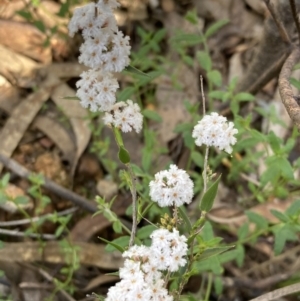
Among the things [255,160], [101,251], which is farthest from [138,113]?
[255,160]

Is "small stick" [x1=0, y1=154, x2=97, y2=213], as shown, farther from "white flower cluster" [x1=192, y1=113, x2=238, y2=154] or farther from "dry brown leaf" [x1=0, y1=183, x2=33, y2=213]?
"white flower cluster" [x1=192, y1=113, x2=238, y2=154]

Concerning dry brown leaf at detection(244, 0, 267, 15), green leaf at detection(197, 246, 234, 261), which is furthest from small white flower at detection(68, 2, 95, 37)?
dry brown leaf at detection(244, 0, 267, 15)

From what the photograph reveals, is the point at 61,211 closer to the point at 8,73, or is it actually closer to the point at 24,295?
the point at 24,295

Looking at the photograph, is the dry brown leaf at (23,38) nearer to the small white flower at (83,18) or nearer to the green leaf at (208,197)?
the small white flower at (83,18)

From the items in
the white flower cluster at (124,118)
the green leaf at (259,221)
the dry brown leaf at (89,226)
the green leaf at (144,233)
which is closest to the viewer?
the white flower cluster at (124,118)

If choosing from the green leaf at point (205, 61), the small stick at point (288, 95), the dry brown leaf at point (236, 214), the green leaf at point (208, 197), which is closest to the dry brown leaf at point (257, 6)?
the green leaf at point (205, 61)

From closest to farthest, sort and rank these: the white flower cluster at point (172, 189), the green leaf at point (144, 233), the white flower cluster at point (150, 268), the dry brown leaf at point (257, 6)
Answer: the white flower cluster at point (150, 268) < the white flower cluster at point (172, 189) < the green leaf at point (144, 233) < the dry brown leaf at point (257, 6)

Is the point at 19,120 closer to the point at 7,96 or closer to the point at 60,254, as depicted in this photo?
the point at 7,96
